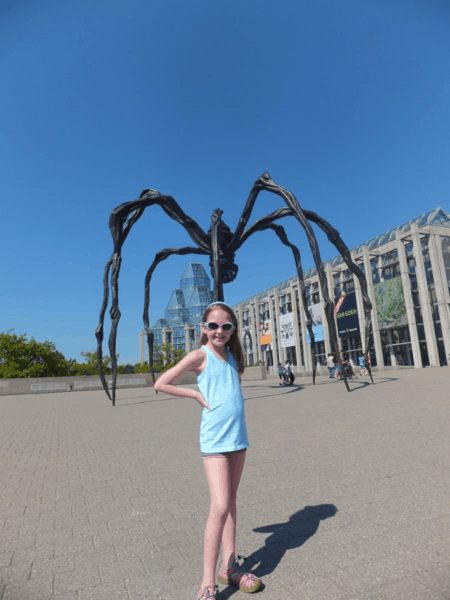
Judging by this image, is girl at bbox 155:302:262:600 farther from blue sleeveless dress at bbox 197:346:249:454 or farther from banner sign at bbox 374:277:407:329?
banner sign at bbox 374:277:407:329

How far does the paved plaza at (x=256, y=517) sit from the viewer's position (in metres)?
1.97

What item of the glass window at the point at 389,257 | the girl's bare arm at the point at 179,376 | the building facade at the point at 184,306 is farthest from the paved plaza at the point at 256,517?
the building facade at the point at 184,306

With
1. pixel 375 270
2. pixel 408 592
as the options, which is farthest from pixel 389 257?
pixel 408 592

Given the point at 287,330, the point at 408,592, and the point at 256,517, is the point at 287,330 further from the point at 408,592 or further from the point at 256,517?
the point at 408,592

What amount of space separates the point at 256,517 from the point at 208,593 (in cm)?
112

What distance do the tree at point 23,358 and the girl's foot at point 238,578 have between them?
41980mm

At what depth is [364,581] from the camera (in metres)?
1.91

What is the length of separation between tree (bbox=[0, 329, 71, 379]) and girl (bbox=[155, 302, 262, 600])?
4198 centimetres

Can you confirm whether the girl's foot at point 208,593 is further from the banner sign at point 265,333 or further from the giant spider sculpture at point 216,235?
the banner sign at point 265,333

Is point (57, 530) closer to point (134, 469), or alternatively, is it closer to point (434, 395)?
point (134, 469)

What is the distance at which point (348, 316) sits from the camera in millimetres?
48094

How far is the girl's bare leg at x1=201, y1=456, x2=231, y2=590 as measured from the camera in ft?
5.99

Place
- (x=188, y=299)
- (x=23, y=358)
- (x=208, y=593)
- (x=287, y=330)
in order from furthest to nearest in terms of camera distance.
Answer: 1. (x=188, y=299)
2. (x=287, y=330)
3. (x=23, y=358)
4. (x=208, y=593)

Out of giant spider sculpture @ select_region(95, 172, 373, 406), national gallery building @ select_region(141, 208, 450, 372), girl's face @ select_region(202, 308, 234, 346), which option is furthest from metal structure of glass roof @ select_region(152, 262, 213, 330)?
girl's face @ select_region(202, 308, 234, 346)
